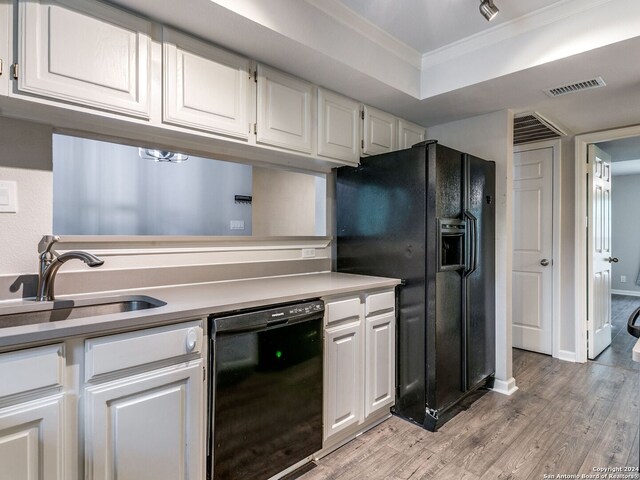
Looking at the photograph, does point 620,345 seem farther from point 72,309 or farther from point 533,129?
point 72,309

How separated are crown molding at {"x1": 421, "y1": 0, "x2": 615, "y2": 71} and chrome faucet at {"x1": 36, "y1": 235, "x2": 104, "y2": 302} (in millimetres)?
2385

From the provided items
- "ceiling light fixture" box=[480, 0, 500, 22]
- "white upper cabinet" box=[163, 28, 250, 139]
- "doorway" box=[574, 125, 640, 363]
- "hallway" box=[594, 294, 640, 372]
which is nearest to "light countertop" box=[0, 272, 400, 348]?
"white upper cabinet" box=[163, 28, 250, 139]

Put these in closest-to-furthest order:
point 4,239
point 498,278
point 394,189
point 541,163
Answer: point 4,239, point 394,189, point 498,278, point 541,163

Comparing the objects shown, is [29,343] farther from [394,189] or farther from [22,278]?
[394,189]

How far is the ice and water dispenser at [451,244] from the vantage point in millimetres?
2133

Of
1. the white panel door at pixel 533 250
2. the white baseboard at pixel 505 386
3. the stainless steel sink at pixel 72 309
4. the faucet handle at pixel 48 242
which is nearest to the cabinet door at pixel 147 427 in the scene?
the stainless steel sink at pixel 72 309

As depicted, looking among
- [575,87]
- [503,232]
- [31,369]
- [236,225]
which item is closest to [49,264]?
[31,369]

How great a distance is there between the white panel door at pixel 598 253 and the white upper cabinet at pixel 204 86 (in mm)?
3354

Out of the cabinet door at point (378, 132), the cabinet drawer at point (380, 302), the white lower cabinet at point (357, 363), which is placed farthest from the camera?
the cabinet door at point (378, 132)

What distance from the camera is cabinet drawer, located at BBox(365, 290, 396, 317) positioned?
6.87 feet

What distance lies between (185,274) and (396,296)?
4.25 ft

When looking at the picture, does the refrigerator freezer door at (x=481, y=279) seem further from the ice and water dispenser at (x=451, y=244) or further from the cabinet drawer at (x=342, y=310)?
the cabinet drawer at (x=342, y=310)

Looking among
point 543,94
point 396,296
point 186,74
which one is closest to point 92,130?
point 186,74

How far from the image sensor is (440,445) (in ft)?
6.61
